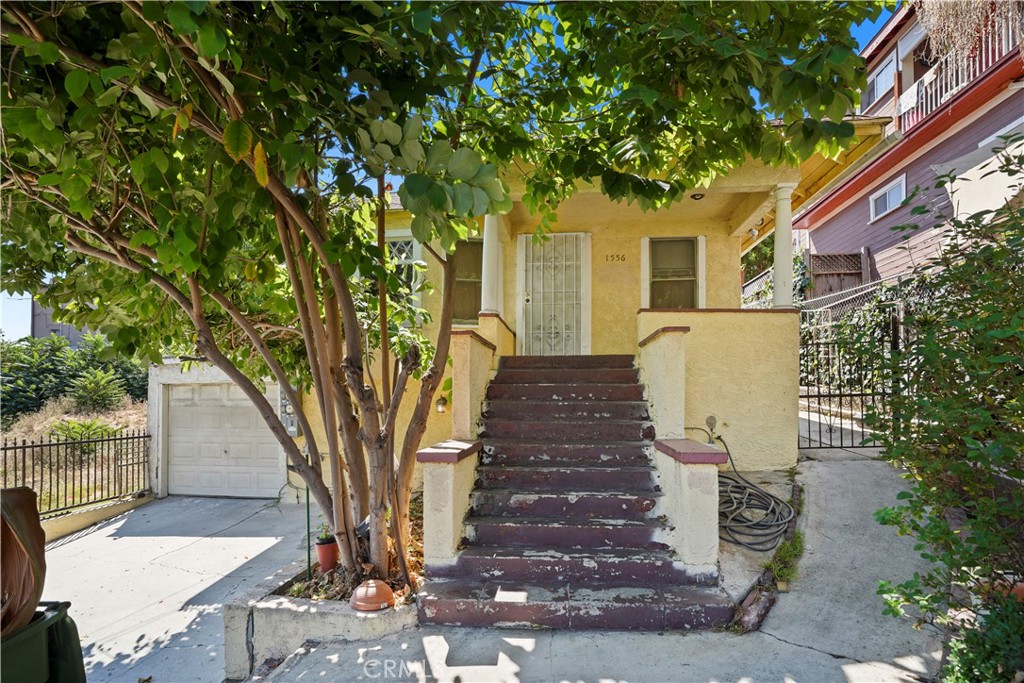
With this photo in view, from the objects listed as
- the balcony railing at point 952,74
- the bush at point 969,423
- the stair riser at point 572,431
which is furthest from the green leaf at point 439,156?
the balcony railing at point 952,74

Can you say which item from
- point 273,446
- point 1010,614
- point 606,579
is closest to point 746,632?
point 606,579

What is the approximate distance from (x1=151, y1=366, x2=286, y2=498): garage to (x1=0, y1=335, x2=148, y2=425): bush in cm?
407

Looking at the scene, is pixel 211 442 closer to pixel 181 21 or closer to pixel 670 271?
pixel 670 271

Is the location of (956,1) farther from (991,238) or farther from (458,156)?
(458,156)

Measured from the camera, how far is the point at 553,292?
7.96m

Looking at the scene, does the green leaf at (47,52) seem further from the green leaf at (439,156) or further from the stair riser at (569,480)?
the stair riser at (569,480)

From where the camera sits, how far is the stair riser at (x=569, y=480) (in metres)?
4.52

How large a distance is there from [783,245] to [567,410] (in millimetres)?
3552

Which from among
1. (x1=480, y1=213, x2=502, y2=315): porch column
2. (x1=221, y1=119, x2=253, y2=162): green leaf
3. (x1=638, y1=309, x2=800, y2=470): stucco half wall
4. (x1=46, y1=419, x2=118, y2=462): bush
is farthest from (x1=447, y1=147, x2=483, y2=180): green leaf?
(x1=46, y1=419, x2=118, y2=462): bush

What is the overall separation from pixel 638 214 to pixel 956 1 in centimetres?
398

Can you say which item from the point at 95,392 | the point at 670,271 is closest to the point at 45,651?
the point at 670,271

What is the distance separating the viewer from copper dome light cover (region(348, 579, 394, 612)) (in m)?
3.51

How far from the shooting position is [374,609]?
351cm

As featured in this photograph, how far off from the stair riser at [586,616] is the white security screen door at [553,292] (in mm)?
4753
